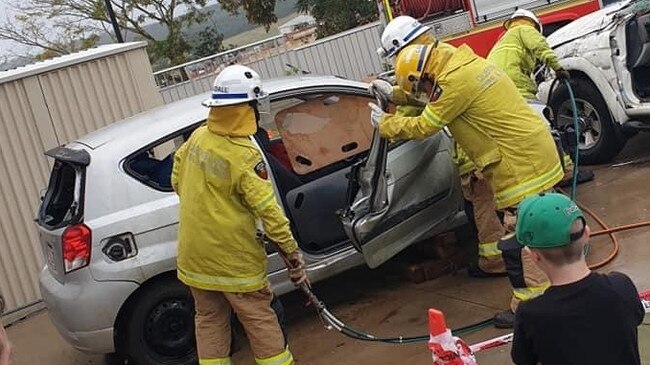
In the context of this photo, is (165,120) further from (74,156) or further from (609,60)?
(609,60)

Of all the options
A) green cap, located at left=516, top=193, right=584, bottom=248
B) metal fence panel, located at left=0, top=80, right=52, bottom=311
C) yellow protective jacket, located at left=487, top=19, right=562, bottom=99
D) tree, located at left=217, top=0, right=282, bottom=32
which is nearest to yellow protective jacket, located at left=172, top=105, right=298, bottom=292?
green cap, located at left=516, top=193, right=584, bottom=248

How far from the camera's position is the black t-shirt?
234cm

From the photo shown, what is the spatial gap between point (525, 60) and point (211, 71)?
955cm

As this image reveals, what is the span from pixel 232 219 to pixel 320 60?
40.5ft

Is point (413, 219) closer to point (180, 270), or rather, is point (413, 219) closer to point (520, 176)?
point (520, 176)

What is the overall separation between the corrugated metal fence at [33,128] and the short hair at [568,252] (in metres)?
6.17

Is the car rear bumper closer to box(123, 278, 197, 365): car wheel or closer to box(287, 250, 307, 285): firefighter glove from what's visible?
box(123, 278, 197, 365): car wheel

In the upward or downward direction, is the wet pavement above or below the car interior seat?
below

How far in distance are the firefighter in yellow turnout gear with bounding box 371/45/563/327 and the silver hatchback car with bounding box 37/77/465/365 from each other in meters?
0.63

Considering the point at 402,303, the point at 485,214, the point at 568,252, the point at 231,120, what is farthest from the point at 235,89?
the point at 568,252

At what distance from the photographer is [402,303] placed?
18.2 ft

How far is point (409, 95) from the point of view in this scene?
15.9ft

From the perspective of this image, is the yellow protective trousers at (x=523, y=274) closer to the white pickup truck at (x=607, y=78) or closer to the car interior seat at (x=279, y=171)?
the car interior seat at (x=279, y=171)

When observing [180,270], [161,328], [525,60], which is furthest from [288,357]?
[525,60]
